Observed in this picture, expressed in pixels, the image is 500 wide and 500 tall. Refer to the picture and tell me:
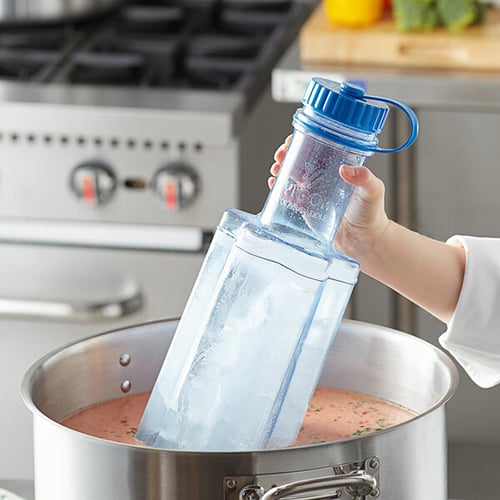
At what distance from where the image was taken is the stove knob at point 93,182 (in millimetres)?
1881

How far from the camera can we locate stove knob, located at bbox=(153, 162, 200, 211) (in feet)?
6.12

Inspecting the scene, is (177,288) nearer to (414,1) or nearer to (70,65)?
(70,65)

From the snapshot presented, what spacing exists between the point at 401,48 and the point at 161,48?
0.42 m

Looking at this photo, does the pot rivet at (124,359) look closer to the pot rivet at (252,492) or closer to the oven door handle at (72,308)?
the pot rivet at (252,492)

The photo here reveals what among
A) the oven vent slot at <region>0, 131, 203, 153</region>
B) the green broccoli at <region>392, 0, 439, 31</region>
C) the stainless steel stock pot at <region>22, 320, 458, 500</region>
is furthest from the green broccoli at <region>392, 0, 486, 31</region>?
the stainless steel stock pot at <region>22, 320, 458, 500</region>

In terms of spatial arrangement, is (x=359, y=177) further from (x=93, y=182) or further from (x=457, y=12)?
(x=457, y=12)

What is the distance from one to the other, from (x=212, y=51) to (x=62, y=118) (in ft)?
1.25

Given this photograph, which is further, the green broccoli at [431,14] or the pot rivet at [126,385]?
the green broccoli at [431,14]

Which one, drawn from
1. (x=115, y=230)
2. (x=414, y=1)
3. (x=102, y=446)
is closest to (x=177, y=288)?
(x=115, y=230)

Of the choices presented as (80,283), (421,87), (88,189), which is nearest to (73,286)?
(80,283)

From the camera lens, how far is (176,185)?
6.13 ft

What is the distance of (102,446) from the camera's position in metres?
0.69

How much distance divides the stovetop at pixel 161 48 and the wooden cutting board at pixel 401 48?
111 millimetres

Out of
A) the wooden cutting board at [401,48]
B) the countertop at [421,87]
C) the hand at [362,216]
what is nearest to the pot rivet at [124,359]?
the hand at [362,216]
